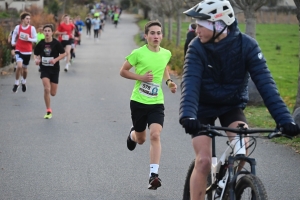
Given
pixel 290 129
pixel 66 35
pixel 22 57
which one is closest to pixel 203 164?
pixel 290 129

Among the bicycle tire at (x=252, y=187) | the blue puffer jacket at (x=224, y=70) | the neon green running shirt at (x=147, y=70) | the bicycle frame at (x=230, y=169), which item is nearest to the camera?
the bicycle tire at (x=252, y=187)

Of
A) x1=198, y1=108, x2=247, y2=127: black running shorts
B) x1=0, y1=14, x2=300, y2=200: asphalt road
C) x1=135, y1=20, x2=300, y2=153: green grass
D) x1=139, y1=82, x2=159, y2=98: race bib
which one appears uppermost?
x1=198, y1=108, x2=247, y2=127: black running shorts

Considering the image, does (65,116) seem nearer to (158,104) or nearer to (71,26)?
(158,104)

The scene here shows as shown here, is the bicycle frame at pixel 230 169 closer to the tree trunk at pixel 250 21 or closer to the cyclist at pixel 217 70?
the cyclist at pixel 217 70

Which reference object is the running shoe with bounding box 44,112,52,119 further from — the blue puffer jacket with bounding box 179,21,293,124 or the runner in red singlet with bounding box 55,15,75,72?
the runner in red singlet with bounding box 55,15,75,72

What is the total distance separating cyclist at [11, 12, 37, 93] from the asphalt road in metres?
0.97

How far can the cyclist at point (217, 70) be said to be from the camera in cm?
532

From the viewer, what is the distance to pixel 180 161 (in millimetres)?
9625

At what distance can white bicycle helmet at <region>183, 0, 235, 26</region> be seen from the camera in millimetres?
5336

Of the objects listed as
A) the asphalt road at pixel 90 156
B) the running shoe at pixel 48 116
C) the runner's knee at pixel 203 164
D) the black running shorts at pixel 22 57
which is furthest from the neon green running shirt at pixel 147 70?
the black running shorts at pixel 22 57

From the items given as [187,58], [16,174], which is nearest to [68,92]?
[16,174]

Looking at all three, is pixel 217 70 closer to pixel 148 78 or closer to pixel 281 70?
pixel 148 78

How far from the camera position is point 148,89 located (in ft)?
27.3

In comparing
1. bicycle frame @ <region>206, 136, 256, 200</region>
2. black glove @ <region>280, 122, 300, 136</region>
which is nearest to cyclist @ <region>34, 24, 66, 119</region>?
bicycle frame @ <region>206, 136, 256, 200</region>
